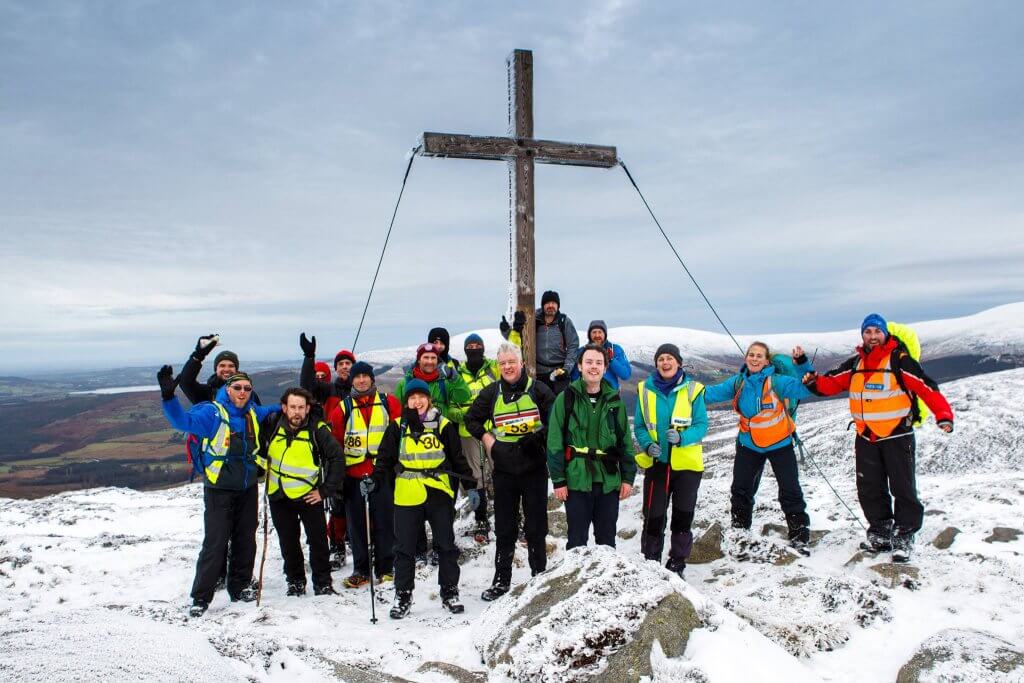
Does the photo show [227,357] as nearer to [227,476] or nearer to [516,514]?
[227,476]

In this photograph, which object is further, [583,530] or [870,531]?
[870,531]

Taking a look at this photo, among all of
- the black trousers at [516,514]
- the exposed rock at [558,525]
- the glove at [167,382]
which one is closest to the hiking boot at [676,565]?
the black trousers at [516,514]

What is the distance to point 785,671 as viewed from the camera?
14.0 ft

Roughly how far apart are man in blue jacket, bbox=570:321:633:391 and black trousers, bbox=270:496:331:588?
165 inches

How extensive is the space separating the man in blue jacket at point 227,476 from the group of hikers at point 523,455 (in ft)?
0.06

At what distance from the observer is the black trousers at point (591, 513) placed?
259 inches

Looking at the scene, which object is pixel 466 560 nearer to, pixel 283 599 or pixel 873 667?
pixel 283 599

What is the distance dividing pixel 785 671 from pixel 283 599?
20.1ft

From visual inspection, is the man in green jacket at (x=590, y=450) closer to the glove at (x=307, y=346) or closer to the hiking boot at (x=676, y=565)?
the hiking boot at (x=676, y=565)

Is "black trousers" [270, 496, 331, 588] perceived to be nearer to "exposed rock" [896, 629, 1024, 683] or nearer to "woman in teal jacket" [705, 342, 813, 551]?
"woman in teal jacket" [705, 342, 813, 551]

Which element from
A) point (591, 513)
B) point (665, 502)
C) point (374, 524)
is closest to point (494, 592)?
point (591, 513)

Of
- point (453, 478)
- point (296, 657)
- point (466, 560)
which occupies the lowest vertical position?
point (466, 560)

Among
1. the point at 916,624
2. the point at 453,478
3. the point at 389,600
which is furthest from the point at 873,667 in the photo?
the point at 389,600

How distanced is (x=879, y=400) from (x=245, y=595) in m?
8.62
